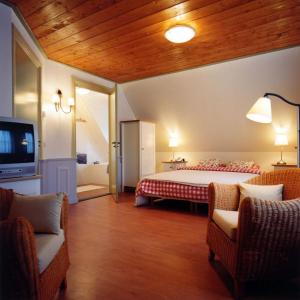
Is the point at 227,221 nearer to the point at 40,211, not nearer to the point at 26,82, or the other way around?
the point at 40,211

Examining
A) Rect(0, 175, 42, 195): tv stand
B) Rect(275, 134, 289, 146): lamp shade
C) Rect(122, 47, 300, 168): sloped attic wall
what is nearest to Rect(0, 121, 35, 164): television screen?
Rect(0, 175, 42, 195): tv stand

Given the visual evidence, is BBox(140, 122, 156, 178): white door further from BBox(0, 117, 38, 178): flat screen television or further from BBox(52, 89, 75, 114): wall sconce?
BBox(0, 117, 38, 178): flat screen television

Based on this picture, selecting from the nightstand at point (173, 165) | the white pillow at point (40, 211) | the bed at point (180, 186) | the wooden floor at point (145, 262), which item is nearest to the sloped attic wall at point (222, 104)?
the nightstand at point (173, 165)

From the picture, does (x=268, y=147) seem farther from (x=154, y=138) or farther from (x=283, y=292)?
(x=283, y=292)

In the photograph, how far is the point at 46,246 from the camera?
4.70ft

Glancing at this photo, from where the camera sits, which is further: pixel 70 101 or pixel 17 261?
pixel 70 101

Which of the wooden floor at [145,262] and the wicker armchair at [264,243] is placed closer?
the wicker armchair at [264,243]

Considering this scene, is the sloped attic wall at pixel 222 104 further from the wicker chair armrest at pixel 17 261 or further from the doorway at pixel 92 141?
the wicker chair armrest at pixel 17 261

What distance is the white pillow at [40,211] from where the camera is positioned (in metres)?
1.62

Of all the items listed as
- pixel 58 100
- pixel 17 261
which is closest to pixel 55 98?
pixel 58 100

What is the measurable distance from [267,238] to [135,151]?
14.3 ft

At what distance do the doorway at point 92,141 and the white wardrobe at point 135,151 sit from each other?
424mm

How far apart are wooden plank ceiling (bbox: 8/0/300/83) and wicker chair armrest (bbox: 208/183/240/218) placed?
182 centimetres

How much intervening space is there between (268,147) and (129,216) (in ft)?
10.4
